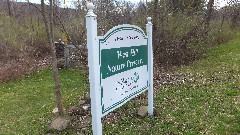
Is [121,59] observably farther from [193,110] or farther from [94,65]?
[193,110]

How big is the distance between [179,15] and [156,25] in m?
2.02

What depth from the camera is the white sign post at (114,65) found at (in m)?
3.95

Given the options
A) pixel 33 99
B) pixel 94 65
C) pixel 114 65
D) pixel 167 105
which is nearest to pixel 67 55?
pixel 33 99

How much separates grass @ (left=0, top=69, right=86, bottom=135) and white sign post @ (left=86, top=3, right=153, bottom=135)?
2108mm

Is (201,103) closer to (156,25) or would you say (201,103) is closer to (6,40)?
(156,25)

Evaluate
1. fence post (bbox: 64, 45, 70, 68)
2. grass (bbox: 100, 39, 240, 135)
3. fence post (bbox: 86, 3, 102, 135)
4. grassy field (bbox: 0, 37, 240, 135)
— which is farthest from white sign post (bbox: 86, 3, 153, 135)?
fence post (bbox: 64, 45, 70, 68)

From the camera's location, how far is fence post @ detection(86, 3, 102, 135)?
3855 mm

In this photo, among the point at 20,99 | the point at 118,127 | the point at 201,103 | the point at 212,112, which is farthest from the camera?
the point at 20,99

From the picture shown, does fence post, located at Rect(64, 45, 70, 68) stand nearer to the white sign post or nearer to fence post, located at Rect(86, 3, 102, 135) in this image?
the white sign post

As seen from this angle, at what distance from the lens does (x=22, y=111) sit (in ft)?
24.9

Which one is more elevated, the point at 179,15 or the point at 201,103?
the point at 179,15

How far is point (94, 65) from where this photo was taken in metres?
3.93

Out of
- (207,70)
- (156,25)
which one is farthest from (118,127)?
(156,25)

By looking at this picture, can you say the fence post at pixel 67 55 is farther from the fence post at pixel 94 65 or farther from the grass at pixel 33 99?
the fence post at pixel 94 65
